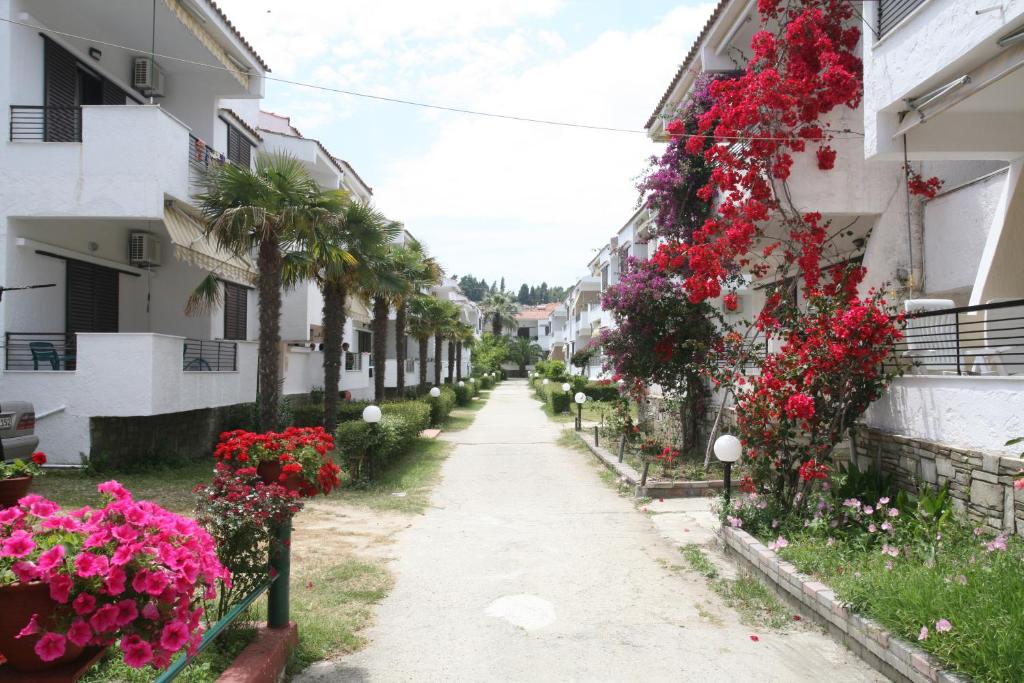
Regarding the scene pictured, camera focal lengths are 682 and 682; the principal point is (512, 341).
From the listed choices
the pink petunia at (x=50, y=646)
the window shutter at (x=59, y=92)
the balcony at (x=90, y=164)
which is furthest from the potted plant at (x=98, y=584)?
the window shutter at (x=59, y=92)

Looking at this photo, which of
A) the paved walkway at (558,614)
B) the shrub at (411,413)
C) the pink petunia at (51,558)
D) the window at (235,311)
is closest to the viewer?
the pink petunia at (51,558)

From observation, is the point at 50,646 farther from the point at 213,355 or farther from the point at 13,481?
the point at 213,355

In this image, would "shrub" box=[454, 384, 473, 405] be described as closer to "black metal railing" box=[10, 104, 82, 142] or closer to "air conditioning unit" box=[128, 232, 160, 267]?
"air conditioning unit" box=[128, 232, 160, 267]

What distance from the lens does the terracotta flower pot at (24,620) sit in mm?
2324

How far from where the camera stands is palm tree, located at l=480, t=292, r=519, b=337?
87500mm

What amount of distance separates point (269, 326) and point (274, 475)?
798 cm

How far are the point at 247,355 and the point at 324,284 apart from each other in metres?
2.34

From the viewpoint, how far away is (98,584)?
2.42 meters

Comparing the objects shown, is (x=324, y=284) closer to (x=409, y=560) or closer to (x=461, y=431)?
(x=461, y=431)

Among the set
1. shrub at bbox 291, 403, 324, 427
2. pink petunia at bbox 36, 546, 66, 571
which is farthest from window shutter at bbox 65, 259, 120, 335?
pink petunia at bbox 36, 546, 66, 571

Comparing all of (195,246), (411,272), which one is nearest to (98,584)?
(195,246)

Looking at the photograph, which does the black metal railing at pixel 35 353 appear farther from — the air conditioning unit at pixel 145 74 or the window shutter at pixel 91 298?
the air conditioning unit at pixel 145 74

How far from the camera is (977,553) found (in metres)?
5.18

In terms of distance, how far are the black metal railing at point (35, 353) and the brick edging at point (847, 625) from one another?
10559 millimetres
